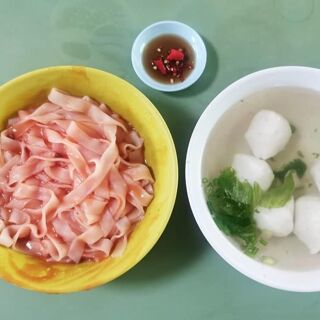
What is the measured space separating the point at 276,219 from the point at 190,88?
0.39 meters

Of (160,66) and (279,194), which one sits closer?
(279,194)

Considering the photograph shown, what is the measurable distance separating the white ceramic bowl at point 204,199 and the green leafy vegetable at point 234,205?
0.03 metres

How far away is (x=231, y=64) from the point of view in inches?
59.1

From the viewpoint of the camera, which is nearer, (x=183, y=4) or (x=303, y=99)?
(x=303, y=99)

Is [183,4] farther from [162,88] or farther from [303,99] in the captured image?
[303,99]

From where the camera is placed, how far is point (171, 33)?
1.50 meters

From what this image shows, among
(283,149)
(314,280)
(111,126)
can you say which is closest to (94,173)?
(111,126)

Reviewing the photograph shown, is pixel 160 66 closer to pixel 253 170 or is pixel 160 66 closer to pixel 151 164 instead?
pixel 151 164

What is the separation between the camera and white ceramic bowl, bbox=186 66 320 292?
131 cm

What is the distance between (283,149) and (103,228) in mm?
460

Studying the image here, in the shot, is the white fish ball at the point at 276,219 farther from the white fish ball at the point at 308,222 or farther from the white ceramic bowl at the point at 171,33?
the white ceramic bowl at the point at 171,33

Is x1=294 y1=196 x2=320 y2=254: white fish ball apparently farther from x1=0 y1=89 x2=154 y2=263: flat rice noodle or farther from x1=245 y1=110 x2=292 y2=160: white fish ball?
x1=0 y1=89 x2=154 y2=263: flat rice noodle

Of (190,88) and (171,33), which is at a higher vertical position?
(171,33)

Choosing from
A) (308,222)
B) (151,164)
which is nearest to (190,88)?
(151,164)
